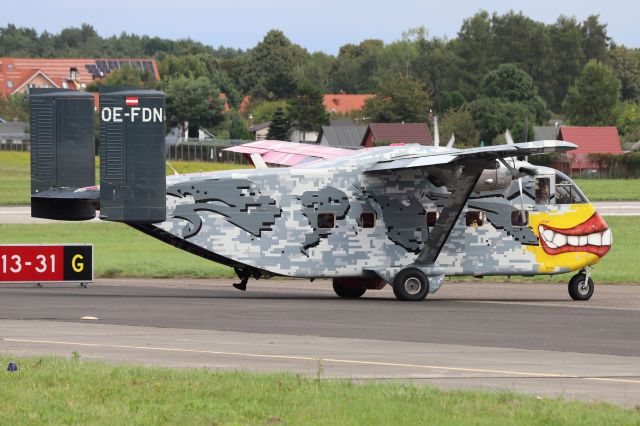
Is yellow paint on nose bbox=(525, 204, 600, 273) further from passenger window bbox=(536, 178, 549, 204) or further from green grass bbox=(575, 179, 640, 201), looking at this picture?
green grass bbox=(575, 179, 640, 201)

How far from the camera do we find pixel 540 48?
180 meters

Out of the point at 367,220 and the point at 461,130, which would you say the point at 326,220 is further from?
the point at 461,130

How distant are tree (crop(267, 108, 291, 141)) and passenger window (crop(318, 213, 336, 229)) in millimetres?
90884

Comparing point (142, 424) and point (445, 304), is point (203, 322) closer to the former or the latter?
point (445, 304)

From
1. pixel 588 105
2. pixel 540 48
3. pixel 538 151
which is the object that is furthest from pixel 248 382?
pixel 540 48

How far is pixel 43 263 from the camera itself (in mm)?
30578

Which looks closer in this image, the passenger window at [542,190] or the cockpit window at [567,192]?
the passenger window at [542,190]

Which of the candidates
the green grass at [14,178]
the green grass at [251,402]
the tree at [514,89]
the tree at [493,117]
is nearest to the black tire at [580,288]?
the green grass at [251,402]

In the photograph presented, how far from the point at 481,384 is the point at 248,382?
326 cm

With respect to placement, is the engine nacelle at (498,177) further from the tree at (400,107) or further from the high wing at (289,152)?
the tree at (400,107)

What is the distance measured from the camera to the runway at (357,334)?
58.2 feet

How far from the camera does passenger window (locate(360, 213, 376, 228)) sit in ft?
94.3

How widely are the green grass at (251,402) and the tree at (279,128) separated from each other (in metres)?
103

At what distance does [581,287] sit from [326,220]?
679cm
